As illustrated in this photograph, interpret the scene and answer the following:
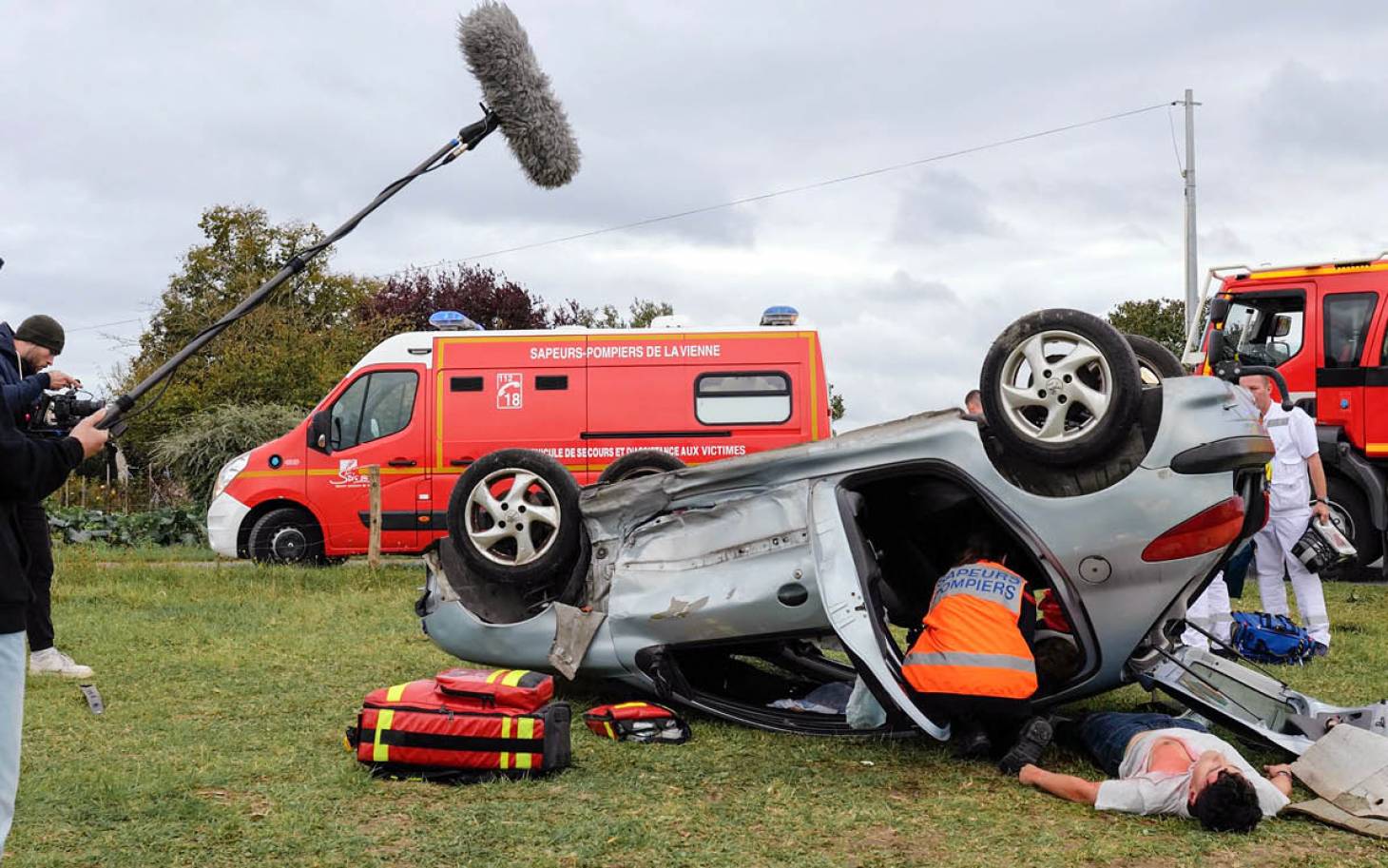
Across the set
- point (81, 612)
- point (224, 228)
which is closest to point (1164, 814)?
point (81, 612)

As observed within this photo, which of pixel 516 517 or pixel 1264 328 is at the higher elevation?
pixel 1264 328

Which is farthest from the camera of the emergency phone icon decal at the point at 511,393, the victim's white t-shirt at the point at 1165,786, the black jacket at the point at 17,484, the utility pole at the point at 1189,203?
the utility pole at the point at 1189,203

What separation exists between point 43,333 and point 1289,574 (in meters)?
7.43

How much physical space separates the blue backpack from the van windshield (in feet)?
19.9

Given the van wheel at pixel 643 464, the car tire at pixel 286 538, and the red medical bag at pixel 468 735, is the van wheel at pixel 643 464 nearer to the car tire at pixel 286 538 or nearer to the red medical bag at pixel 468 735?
the red medical bag at pixel 468 735

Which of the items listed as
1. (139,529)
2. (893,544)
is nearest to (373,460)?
(139,529)

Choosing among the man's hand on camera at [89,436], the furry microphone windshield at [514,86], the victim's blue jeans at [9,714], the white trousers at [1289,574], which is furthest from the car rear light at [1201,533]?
the victim's blue jeans at [9,714]

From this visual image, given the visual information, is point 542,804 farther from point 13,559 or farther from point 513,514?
point 13,559

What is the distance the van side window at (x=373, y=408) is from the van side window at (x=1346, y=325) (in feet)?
30.9

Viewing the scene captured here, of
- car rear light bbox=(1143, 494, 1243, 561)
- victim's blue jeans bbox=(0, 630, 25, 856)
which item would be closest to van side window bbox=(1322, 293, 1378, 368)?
car rear light bbox=(1143, 494, 1243, 561)

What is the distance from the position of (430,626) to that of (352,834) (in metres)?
1.92

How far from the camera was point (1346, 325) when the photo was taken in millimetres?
12438

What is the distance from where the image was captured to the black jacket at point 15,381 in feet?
19.0

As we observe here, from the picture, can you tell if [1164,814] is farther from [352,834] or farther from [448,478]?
[448,478]
